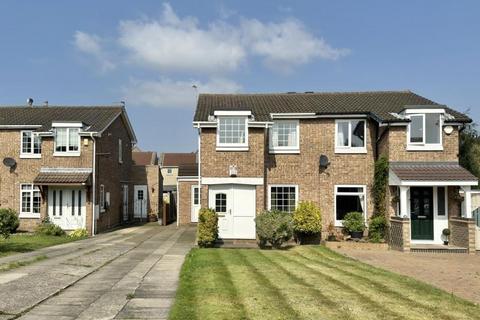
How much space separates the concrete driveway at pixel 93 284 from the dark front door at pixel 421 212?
10.0m

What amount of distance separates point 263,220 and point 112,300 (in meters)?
10.8

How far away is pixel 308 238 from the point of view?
70.1 ft

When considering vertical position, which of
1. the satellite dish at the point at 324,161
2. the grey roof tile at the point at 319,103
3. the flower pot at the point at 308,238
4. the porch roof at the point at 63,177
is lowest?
the flower pot at the point at 308,238

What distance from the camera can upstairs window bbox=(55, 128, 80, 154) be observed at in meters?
27.1

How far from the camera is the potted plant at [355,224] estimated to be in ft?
68.7

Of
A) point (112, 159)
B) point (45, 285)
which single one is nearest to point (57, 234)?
point (112, 159)

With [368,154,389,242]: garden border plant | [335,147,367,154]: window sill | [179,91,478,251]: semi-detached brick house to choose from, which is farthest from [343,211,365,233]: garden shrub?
[335,147,367,154]: window sill

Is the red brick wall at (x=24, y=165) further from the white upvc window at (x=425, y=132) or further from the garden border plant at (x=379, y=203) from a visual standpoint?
the white upvc window at (x=425, y=132)

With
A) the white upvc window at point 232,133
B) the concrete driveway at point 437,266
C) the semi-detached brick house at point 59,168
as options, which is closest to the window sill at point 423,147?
the concrete driveway at point 437,266

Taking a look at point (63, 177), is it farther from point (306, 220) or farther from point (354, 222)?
point (354, 222)

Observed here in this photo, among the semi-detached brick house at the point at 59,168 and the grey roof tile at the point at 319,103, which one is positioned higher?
the grey roof tile at the point at 319,103

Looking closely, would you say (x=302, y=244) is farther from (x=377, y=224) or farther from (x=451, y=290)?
(x=451, y=290)

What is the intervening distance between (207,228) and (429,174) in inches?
374

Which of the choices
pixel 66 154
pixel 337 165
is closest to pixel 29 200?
pixel 66 154
